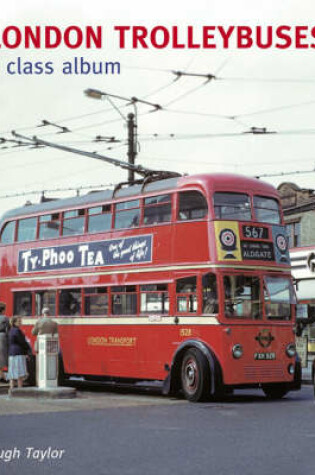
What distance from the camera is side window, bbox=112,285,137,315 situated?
19.0 metres

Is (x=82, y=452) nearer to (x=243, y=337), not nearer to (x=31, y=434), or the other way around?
(x=31, y=434)

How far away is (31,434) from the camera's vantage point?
11.5 metres

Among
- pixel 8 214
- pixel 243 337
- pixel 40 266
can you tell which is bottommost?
pixel 243 337

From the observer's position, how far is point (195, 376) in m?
17.2

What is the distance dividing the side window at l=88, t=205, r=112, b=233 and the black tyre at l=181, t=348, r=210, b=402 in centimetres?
379

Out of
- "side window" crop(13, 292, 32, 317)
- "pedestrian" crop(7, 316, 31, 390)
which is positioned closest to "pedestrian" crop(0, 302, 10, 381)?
"pedestrian" crop(7, 316, 31, 390)

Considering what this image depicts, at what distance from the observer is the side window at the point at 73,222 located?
67.9 feet

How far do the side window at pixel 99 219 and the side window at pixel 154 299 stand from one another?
1.94 metres

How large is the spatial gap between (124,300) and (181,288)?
1.86m

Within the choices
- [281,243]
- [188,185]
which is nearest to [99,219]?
[188,185]

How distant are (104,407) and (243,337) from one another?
10.1ft

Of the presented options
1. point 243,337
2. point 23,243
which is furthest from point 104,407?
point 23,243

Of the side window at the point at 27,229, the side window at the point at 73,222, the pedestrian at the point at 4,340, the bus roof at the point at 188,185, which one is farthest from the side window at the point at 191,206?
the side window at the point at 27,229

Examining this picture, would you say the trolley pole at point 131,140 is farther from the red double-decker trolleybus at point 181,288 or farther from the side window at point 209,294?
the side window at point 209,294
